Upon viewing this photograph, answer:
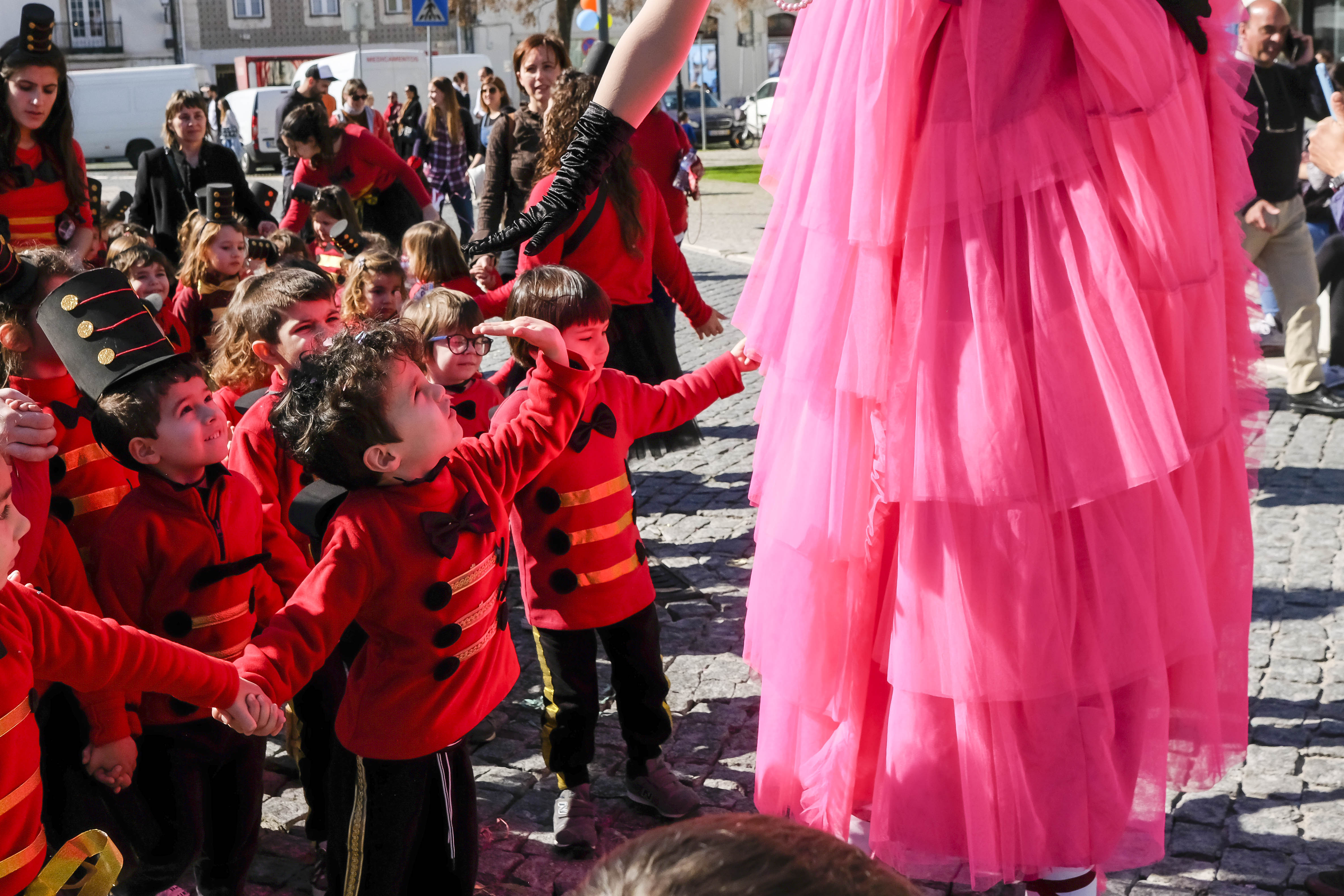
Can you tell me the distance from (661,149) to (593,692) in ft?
10.7

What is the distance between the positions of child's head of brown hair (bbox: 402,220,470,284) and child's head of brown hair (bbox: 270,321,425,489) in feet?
9.06

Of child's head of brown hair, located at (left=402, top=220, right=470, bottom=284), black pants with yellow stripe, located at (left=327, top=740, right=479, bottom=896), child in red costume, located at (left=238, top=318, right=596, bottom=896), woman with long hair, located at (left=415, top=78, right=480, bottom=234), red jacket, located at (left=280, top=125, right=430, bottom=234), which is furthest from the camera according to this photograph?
woman with long hair, located at (left=415, top=78, right=480, bottom=234)

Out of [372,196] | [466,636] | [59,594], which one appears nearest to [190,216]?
[372,196]

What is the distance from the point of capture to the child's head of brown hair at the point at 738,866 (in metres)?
0.98

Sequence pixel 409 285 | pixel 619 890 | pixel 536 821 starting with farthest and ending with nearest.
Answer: pixel 409 285
pixel 536 821
pixel 619 890

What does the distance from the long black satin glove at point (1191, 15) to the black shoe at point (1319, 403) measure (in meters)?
5.29

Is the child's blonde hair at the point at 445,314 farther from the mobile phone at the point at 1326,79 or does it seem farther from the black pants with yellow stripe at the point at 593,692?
the mobile phone at the point at 1326,79

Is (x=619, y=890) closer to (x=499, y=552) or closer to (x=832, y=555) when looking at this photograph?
(x=832, y=555)

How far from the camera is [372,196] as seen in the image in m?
7.98

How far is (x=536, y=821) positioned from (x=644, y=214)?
7.64ft

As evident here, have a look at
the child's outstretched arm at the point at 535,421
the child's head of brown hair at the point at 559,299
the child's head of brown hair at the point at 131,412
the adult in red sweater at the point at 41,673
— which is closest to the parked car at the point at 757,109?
the child's head of brown hair at the point at 559,299

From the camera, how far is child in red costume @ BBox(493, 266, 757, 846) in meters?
3.29

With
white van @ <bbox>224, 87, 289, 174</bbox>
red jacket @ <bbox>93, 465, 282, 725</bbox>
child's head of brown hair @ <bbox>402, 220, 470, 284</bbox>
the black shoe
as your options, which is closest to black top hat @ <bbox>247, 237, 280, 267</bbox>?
child's head of brown hair @ <bbox>402, 220, 470, 284</bbox>

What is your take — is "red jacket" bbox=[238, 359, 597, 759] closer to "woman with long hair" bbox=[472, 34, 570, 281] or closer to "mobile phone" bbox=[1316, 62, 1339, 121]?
"woman with long hair" bbox=[472, 34, 570, 281]
